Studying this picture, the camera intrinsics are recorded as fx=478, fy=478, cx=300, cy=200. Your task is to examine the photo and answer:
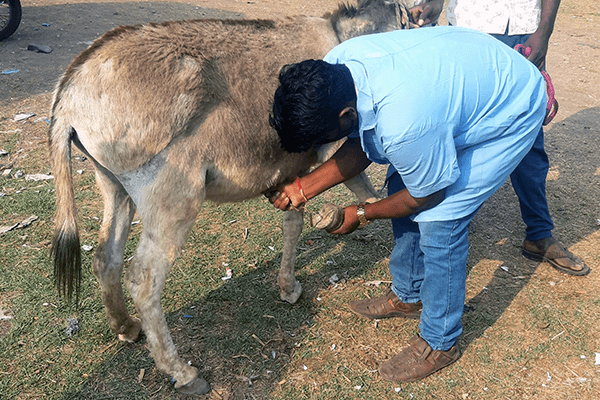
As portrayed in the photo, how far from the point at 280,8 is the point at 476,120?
9.60 m

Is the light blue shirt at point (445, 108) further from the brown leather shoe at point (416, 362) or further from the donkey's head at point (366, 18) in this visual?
the brown leather shoe at point (416, 362)

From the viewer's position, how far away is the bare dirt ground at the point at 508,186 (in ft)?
10.5

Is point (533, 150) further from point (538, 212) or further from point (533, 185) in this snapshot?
point (538, 212)

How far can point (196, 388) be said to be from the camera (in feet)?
8.72

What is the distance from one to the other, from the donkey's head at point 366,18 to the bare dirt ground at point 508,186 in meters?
1.81

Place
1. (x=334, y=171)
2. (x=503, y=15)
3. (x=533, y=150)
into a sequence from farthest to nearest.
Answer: (x=503, y=15) < (x=533, y=150) < (x=334, y=171)

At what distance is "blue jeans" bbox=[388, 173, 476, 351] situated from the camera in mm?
2504

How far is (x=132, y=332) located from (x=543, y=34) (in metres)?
3.68

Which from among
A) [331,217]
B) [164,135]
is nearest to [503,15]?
[331,217]

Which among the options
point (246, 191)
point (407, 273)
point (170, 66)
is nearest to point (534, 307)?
point (407, 273)

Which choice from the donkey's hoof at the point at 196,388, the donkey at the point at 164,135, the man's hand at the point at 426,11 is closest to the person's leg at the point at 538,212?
the man's hand at the point at 426,11

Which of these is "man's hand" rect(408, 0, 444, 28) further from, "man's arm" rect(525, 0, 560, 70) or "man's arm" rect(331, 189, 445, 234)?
"man's arm" rect(331, 189, 445, 234)

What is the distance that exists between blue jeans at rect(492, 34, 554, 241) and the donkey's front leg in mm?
1745

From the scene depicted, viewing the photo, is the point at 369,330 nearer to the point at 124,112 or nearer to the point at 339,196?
the point at 339,196
